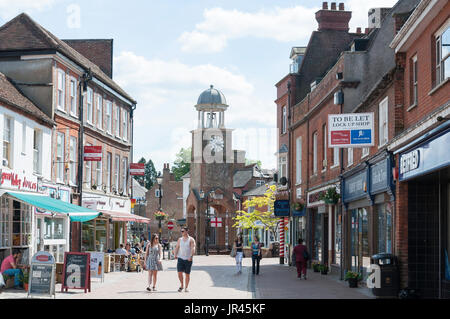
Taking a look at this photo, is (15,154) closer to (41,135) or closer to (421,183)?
(41,135)

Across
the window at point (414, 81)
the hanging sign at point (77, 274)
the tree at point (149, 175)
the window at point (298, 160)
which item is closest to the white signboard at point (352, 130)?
the window at point (414, 81)

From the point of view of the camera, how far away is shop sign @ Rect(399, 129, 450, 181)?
14.3 m

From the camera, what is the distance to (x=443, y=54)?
15742mm

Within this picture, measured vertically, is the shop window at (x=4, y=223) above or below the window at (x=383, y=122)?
below

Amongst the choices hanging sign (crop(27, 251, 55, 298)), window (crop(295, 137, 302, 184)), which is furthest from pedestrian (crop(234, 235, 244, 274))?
hanging sign (crop(27, 251, 55, 298))

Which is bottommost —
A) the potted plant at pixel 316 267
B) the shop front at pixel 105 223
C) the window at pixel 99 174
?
the potted plant at pixel 316 267

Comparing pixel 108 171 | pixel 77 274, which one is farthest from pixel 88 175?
pixel 77 274

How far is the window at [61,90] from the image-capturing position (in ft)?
98.4

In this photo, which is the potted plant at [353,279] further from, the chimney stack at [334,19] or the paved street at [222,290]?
the chimney stack at [334,19]

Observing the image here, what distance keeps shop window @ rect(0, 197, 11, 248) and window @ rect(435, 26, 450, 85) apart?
13.1 m

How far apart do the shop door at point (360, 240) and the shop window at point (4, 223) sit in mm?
11171

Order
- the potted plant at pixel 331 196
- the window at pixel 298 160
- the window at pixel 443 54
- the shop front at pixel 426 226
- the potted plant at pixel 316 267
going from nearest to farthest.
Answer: the window at pixel 443 54
the shop front at pixel 426 226
the potted plant at pixel 331 196
the potted plant at pixel 316 267
the window at pixel 298 160

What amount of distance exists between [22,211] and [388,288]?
1207 centimetres

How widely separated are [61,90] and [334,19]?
18.0 meters
